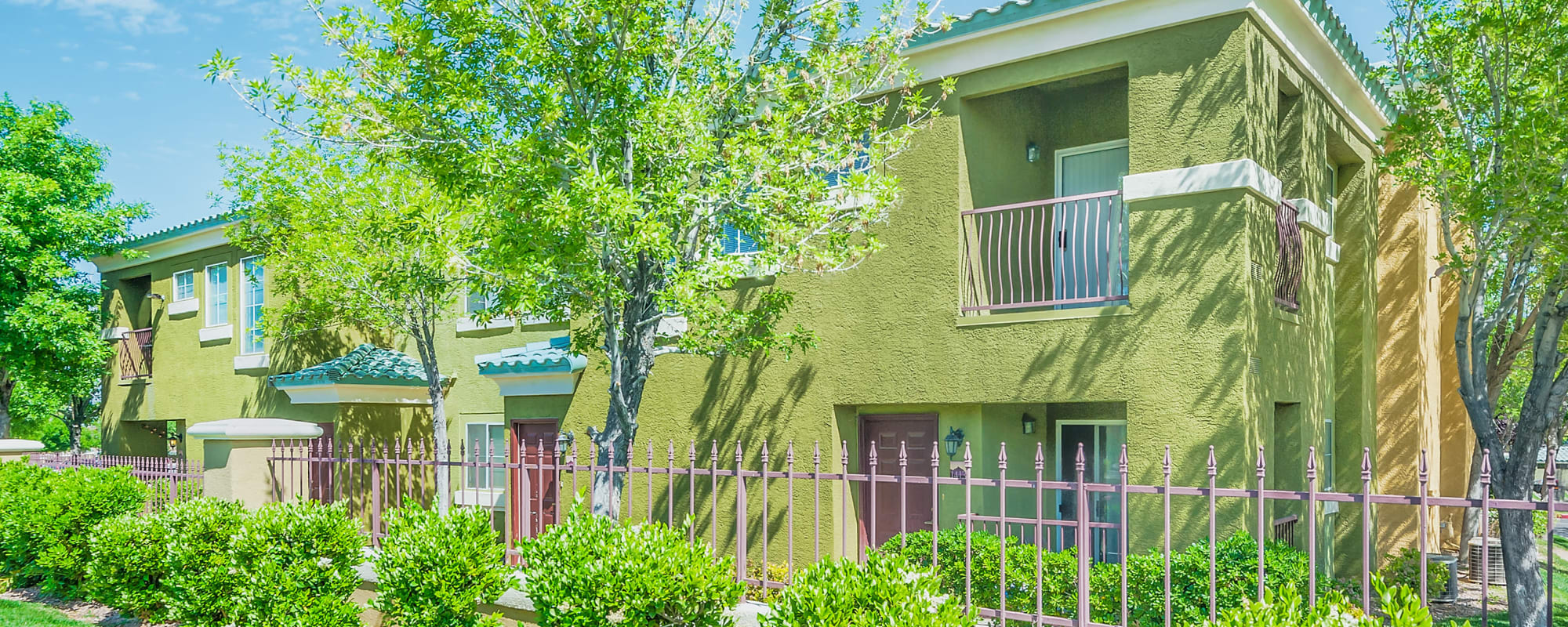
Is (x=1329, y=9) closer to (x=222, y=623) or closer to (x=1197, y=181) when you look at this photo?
(x=1197, y=181)

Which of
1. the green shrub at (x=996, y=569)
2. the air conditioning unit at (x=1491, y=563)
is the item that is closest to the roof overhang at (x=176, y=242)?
the green shrub at (x=996, y=569)

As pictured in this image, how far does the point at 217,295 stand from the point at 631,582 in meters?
17.2

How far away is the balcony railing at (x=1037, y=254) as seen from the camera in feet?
35.3

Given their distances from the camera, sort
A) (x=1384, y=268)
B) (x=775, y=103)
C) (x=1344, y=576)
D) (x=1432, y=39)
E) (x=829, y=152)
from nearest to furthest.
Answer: (x=829, y=152)
(x=775, y=103)
(x=1432, y=39)
(x=1344, y=576)
(x=1384, y=268)

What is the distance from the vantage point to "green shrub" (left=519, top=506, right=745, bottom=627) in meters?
6.66

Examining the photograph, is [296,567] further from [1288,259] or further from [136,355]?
[136,355]

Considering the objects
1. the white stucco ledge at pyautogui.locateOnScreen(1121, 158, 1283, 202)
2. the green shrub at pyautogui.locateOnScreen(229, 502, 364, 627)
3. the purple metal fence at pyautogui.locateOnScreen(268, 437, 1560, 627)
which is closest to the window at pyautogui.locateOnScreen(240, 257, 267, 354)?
the purple metal fence at pyautogui.locateOnScreen(268, 437, 1560, 627)

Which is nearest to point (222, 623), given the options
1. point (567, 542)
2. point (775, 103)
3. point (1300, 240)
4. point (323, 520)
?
point (323, 520)

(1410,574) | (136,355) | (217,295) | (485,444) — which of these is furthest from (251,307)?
(1410,574)

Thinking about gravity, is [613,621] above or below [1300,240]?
below

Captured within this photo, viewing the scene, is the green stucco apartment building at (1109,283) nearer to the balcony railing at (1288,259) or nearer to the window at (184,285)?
the balcony railing at (1288,259)

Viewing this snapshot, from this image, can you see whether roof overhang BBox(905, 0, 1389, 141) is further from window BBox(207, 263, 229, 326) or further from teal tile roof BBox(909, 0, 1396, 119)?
window BBox(207, 263, 229, 326)

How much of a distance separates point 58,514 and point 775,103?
906 centimetres

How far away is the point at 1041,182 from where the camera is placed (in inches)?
488
